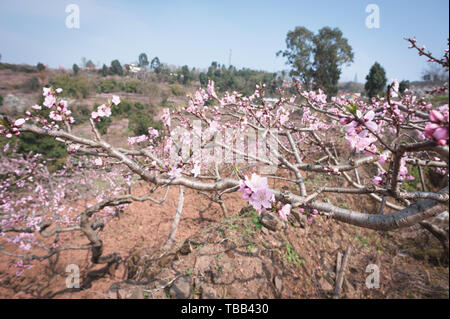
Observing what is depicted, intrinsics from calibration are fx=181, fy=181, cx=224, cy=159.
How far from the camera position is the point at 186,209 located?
5.64 metres

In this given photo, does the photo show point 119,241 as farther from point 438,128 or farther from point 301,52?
point 301,52

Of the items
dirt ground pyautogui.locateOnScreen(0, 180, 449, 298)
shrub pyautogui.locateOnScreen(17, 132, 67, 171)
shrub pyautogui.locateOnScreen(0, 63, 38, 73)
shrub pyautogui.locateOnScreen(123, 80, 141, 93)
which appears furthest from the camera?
shrub pyautogui.locateOnScreen(0, 63, 38, 73)

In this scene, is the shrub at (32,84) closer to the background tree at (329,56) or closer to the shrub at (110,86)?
the shrub at (110,86)

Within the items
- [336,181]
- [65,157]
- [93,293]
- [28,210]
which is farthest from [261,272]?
[65,157]

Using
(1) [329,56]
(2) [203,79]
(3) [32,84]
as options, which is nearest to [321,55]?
(1) [329,56]

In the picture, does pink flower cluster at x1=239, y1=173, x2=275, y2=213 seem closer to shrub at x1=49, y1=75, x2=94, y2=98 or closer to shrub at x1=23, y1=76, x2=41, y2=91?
shrub at x1=49, y1=75, x2=94, y2=98

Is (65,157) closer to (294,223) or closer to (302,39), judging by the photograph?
(294,223)

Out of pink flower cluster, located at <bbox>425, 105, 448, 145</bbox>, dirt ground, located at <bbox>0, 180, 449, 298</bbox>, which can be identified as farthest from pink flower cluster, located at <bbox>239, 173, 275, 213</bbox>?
dirt ground, located at <bbox>0, 180, 449, 298</bbox>

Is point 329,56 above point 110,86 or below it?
above

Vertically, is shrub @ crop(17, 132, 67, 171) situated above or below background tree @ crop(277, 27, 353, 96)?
below

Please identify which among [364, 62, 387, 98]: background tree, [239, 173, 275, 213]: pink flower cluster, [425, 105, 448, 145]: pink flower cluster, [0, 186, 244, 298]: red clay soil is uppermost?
[364, 62, 387, 98]: background tree

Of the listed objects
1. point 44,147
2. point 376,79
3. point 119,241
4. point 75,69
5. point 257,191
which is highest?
point 75,69

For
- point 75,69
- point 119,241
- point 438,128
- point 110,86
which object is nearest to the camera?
point 438,128

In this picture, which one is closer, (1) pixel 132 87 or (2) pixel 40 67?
(1) pixel 132 87
